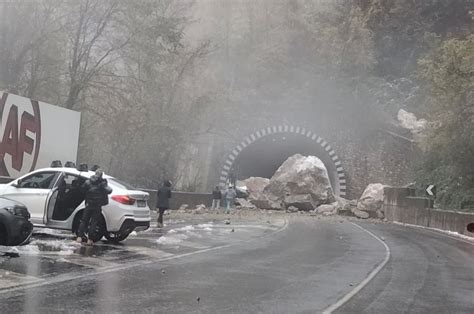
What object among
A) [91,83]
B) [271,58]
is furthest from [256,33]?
[91,83]

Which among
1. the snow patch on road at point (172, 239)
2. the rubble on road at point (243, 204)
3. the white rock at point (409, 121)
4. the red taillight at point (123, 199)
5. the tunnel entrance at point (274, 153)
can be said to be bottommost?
the snow patch on road at point (172, 239)

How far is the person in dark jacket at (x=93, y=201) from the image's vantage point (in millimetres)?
12586

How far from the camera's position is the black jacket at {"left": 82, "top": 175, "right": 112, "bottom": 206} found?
12.6 m

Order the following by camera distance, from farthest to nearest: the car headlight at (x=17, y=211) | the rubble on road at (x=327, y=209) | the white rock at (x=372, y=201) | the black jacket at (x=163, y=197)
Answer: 1. the rubble on road at (x=327, y=209)
2. the white rock at (x=372, y=201)
3. the black jacket at (x=163, y=197)
4. the car headlight at (x=17, y=211)

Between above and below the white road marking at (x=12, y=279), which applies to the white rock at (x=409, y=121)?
above

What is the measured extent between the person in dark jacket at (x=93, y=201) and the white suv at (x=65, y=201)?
54 centimetres

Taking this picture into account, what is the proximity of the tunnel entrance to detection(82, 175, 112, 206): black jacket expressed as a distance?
113 ft

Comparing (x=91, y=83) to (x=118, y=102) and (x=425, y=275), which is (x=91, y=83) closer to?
(x=118, y=102)

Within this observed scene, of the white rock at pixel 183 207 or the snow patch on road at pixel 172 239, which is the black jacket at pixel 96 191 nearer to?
the snow patch on road at pixel 172 239

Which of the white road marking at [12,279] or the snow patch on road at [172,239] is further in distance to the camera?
the snow patch on road at [172,239]

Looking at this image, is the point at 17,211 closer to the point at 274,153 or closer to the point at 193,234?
the point at 193,234

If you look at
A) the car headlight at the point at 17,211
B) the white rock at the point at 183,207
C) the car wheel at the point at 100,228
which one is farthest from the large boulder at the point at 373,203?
the car headlight at the point at 17,211

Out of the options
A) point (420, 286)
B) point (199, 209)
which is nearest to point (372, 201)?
point (199, 209)

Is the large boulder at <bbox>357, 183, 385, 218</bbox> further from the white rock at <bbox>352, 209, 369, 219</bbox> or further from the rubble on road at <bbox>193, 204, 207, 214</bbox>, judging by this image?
the rubble on road at <bbox>193, 204, 207, 214</bbox>
